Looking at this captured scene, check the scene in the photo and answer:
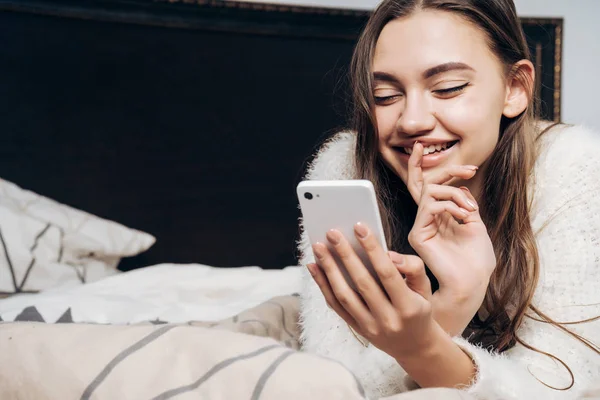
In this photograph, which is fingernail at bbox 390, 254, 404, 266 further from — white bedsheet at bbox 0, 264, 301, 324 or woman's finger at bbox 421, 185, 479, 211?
white bedsheet at bbox 0, 264, 301, 324

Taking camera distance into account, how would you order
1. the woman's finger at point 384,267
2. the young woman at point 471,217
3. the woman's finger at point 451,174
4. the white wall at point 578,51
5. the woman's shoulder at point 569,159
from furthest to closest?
the white wall at point 578,51, the woman's shoulder at point 569,159, the woman's finger at point 451,174, the young woman at point 471,217, the woman's finger at point 384,267

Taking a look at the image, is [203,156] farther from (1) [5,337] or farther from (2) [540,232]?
(1) [5,337]

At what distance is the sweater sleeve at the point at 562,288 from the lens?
817 millimetres

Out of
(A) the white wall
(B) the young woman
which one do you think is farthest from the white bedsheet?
(A) the white wall

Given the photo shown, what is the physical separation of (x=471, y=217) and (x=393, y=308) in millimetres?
208

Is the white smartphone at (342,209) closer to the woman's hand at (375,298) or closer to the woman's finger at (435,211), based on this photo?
the woman's hand at (375,298)

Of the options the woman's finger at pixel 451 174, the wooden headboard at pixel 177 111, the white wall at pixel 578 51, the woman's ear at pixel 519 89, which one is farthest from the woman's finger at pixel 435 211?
the white wall at pixel 578 51

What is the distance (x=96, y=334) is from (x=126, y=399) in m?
0.10

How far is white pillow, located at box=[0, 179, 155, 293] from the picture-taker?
1.40 metres

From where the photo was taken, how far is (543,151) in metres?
1.07

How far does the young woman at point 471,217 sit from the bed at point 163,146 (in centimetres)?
41

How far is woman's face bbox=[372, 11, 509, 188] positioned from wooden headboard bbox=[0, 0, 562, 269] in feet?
2.96

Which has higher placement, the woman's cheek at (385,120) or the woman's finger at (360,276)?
the woman's cheek at (385,120)

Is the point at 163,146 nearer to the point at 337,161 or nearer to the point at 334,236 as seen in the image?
the point at 337,161
